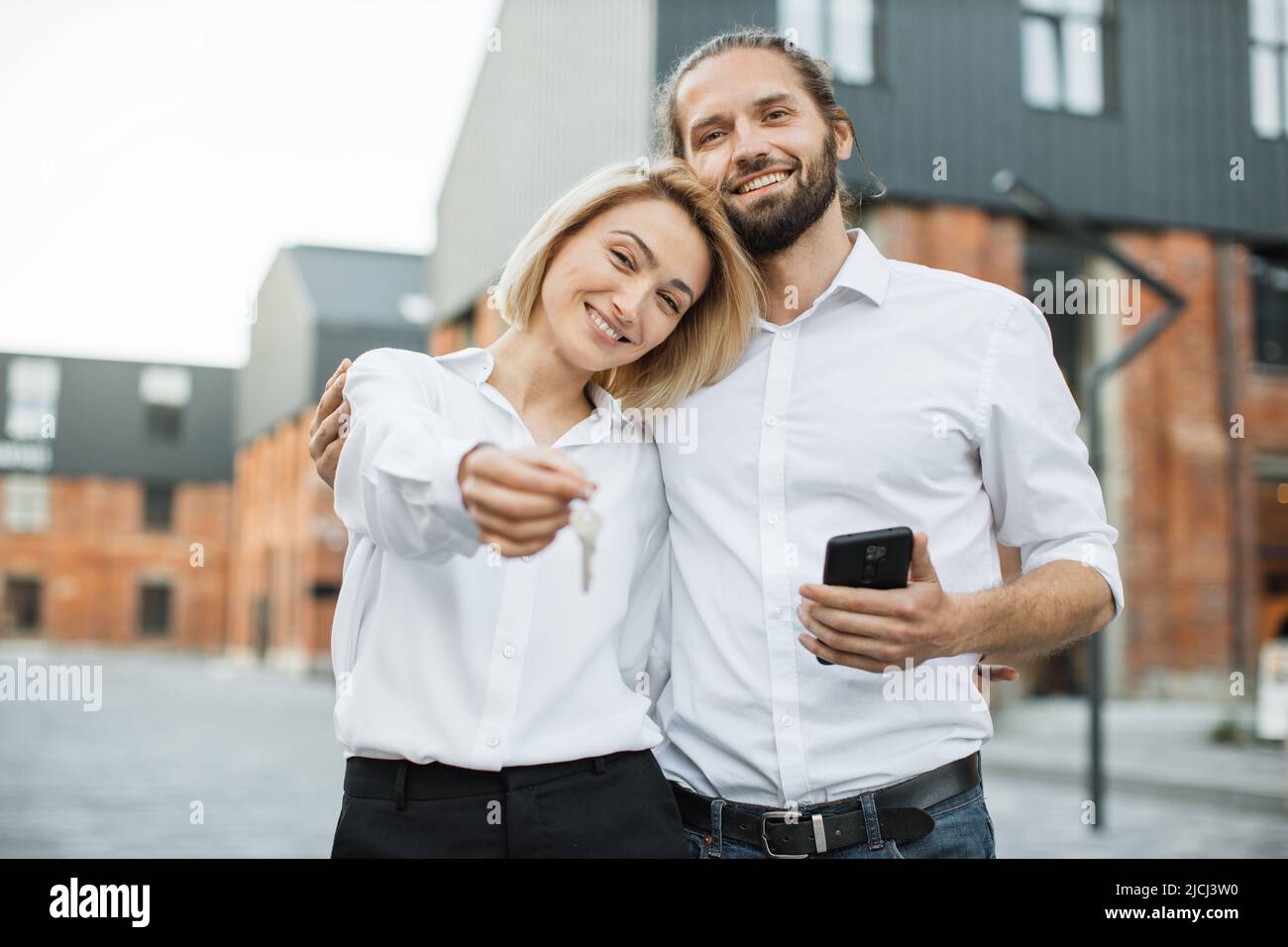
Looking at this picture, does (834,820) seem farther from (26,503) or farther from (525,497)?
(26,503)

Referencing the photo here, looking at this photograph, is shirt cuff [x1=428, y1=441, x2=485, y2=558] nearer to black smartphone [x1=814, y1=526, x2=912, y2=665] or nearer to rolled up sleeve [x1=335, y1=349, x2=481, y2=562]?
rolled up sleeve [x1=335, y1=349, x2=481, y2=562]

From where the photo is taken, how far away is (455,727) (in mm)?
2062

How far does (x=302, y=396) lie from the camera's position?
119 ft

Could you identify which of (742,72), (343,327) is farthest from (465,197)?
(742,72)

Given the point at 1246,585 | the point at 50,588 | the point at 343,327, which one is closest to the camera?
the point at 1246,585

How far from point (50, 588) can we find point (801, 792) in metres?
47.4

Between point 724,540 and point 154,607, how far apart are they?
47.8 meters

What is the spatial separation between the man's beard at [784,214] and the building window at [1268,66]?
17.1 m

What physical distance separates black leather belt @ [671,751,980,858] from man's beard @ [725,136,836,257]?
1033 millimetres

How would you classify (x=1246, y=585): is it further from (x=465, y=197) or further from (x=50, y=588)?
(x=50, y=588)

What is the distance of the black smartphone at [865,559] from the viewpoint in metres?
2.04

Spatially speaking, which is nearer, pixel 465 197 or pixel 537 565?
pixel 537 565

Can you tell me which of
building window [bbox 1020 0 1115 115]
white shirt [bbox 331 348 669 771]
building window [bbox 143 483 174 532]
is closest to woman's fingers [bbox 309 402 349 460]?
white shirt [bbox 331 348 669 771]

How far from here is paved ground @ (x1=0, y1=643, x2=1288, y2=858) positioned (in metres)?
8.57
